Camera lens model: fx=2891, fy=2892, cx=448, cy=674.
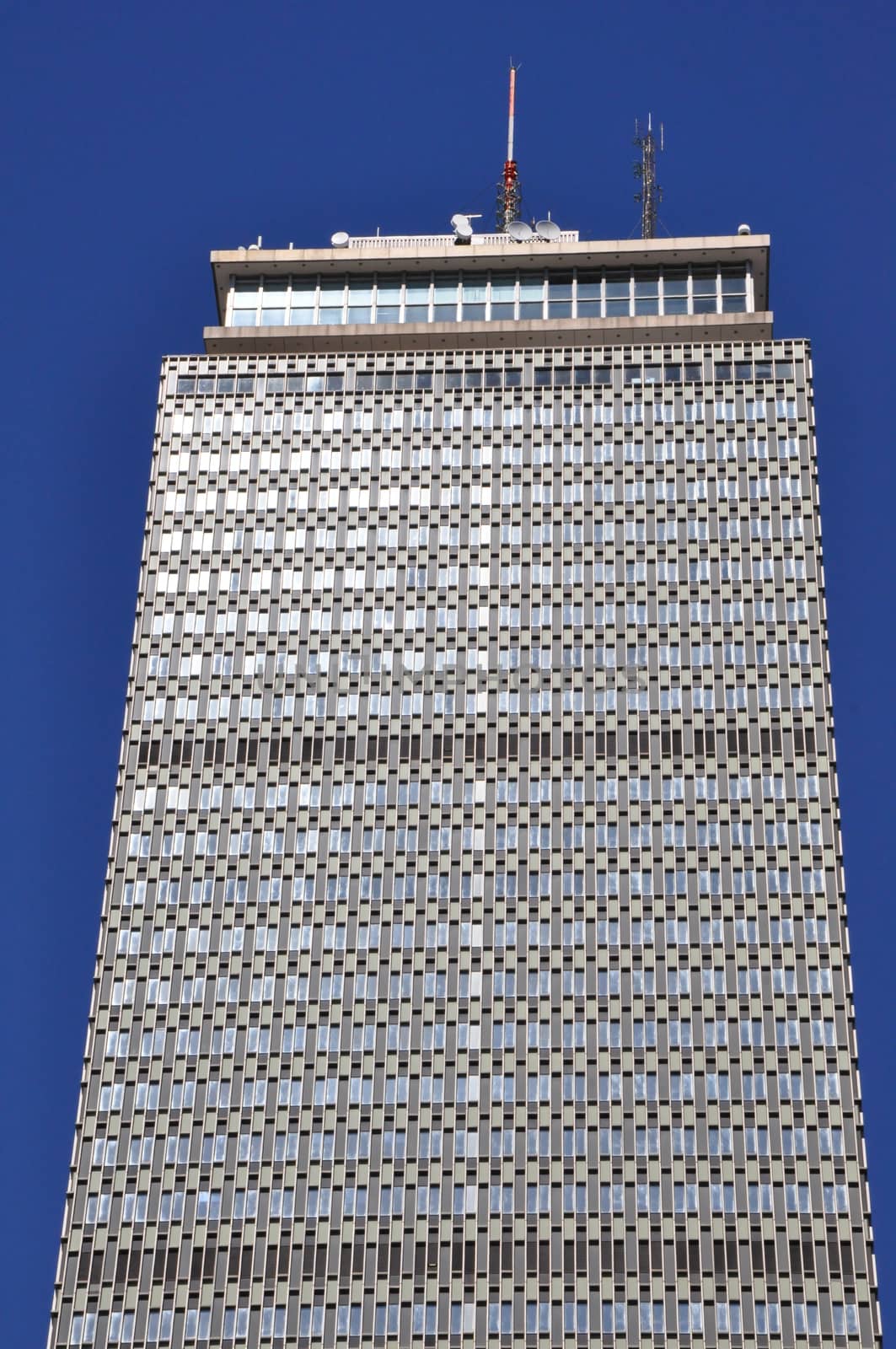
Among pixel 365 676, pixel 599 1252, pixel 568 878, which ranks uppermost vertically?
pixel 365 676

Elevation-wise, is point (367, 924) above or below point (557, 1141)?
above

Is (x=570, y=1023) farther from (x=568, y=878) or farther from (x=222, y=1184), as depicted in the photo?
(x=222, y=1184)

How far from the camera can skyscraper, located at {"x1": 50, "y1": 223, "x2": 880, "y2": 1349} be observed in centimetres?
16925

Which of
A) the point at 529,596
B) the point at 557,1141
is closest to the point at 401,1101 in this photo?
Answer: the point at 557,1141

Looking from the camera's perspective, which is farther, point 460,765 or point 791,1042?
point 460,765

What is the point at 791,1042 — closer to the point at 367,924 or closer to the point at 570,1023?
the point at 570,1023

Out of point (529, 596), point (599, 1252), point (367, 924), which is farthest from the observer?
point (529, 596)

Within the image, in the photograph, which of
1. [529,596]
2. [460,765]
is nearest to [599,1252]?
[460,765]

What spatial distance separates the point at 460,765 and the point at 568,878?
11328 millimetres

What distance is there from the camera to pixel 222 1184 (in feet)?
569

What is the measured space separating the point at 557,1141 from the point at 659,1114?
630cm

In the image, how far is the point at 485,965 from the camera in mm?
Result: 180750

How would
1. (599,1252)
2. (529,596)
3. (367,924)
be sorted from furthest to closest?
(529,596), (367,924), (599,1252)

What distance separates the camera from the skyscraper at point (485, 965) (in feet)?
555
